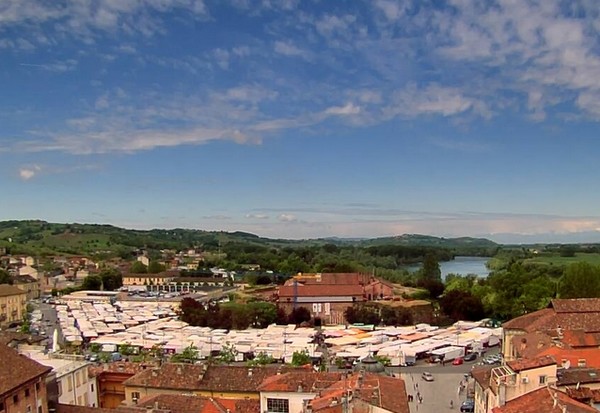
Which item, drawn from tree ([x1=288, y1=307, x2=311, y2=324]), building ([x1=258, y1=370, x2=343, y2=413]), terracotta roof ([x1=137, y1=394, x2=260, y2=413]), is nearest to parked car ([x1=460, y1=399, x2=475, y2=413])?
building ([x1=258, y1=370, x2=343, y2=413])

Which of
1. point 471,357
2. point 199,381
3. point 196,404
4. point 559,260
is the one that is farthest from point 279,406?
point 559,260

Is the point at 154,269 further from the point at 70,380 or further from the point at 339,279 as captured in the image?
the point at 70,380

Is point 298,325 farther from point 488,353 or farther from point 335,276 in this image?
point 488,353

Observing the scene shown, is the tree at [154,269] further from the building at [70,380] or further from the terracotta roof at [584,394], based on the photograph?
the terracotta roof at [584,394]

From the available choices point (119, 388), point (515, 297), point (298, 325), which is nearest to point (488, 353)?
point (515, 297)

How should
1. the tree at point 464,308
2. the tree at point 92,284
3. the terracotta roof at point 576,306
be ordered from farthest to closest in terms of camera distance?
1. the tree at point 92,284
2. the tree at point 464,308
3. the terracotta roof at point 576,306

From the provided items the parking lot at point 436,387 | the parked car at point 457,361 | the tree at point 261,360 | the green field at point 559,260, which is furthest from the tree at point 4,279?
the green field at point 559,260
